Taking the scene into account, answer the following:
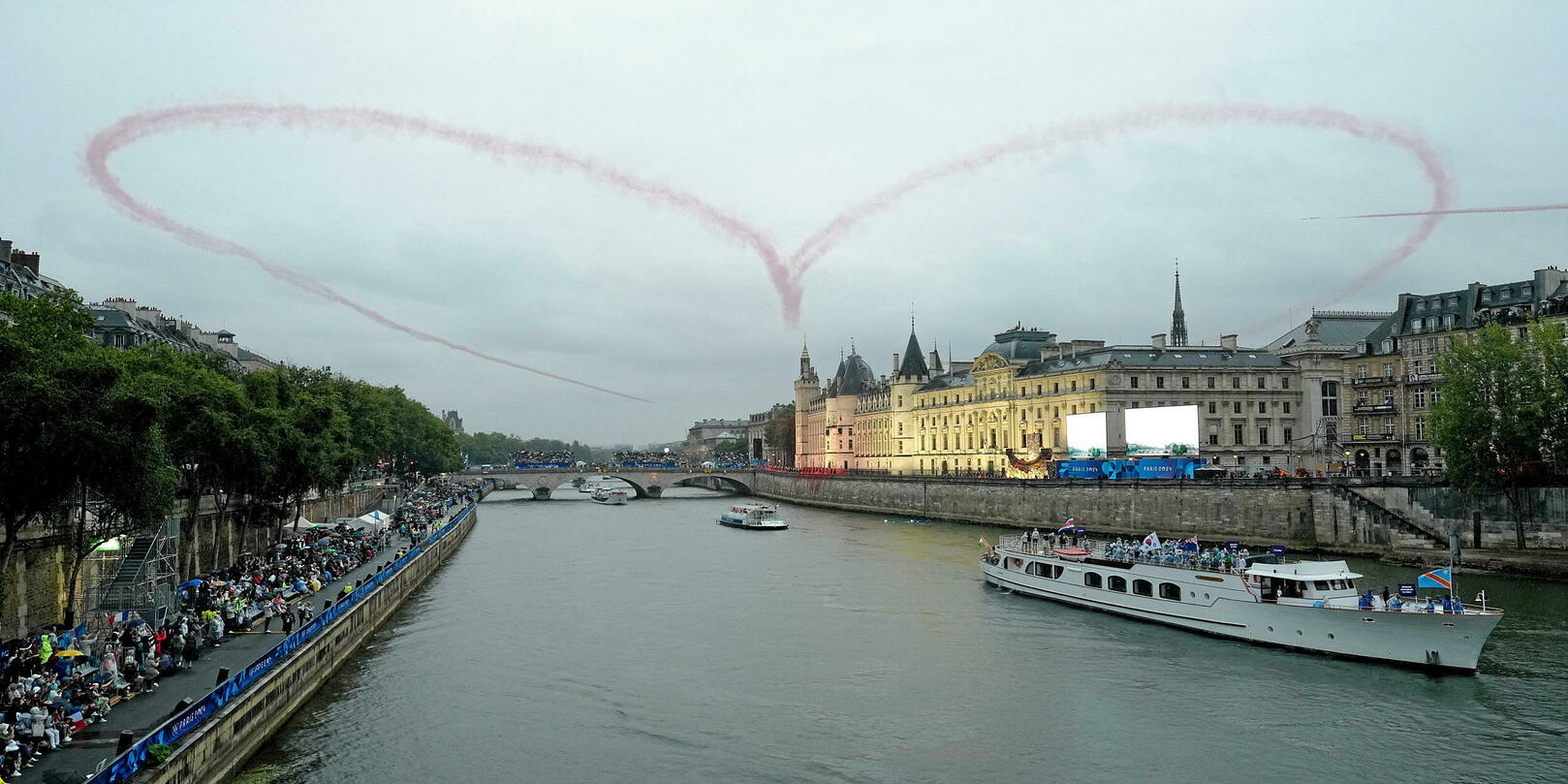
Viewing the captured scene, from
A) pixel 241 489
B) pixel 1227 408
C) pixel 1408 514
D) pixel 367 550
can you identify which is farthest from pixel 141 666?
pixel 1227 408

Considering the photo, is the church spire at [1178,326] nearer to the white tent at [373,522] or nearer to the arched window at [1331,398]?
the arched window at [1331,398]

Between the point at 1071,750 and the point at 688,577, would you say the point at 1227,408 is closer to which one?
the point at 688,577

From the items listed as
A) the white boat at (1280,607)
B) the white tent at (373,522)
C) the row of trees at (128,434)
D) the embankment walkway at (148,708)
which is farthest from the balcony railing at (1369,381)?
the embankment walkway at (148,708)

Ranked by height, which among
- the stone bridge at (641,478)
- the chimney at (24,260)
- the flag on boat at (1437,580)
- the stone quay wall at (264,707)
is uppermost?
the chimney at (24,260)

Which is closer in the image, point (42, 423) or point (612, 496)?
point (42, 423)

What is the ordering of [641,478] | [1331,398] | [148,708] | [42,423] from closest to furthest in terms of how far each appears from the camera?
[148,708] → [42,423] → [1331,398] → [641,478]

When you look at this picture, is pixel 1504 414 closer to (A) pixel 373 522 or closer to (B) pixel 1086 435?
(B) pixel 1086 435

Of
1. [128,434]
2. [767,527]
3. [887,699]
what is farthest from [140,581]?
[767,527]
